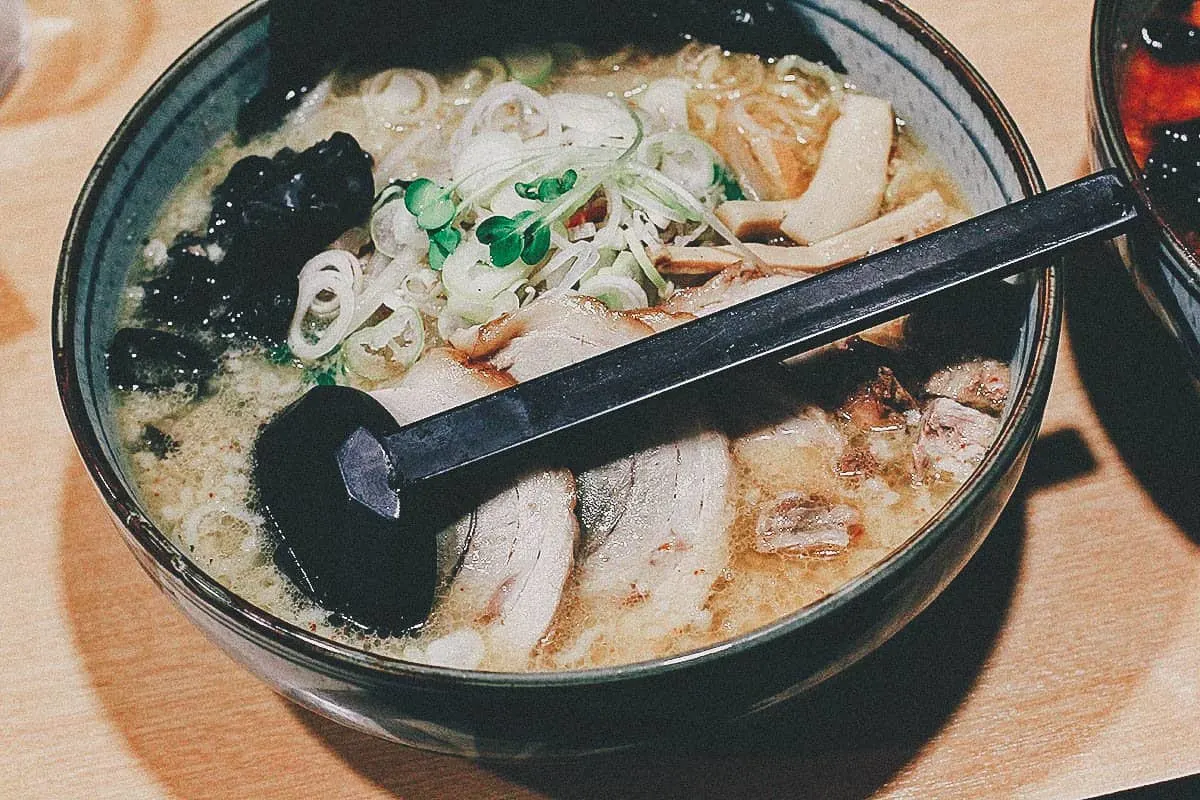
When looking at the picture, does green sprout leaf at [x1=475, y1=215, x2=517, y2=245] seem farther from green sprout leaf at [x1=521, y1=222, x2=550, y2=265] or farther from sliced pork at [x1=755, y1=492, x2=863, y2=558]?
sliced pork at [x1=755, y1=492, x2=863, y2=558]

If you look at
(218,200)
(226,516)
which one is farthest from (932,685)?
(218,200)

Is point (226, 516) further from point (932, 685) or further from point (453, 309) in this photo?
point (932, 685)

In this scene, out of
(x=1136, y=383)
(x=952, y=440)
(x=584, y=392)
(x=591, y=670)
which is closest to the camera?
(x=591, y=670)

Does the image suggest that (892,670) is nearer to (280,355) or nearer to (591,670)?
(591,670)

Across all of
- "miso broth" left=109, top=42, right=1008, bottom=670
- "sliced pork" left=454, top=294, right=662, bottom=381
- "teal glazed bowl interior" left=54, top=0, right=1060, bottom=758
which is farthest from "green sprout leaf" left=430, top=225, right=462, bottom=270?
"teal glazed bowl interior" left=54, top=0, right=1060, bottom=758

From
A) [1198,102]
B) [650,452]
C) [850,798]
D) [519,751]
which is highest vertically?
[1198,102]

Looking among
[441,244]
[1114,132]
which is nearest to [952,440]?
[1114,132]

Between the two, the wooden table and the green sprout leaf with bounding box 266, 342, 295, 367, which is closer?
the wooden table

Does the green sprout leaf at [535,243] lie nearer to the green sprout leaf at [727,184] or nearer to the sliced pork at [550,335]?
the sliced pork at [550,335]
